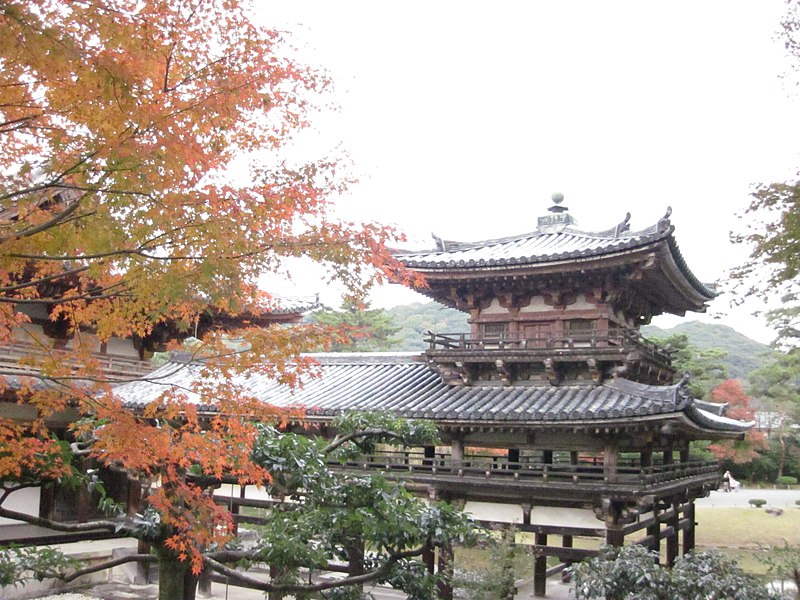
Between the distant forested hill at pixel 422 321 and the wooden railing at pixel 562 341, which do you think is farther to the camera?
the distant forested hill at pixel 422 321

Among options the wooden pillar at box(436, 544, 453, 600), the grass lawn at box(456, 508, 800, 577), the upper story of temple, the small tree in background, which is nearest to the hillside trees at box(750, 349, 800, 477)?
the grass lawn at box(456, 508, 800, 577)

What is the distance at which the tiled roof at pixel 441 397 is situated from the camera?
494 inches

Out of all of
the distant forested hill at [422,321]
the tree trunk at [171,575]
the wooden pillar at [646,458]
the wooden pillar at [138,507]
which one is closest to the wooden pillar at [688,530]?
the wooden pillar at [646,458]

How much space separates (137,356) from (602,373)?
1318 cm

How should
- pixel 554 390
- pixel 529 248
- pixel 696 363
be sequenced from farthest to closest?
1. pixel 696 363
2. pixel 529 248
3. pixel 554 390

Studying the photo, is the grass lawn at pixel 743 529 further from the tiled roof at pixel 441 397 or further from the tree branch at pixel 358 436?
the tree branch at pixel 358 436

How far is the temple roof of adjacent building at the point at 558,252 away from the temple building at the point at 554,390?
4 centimetres

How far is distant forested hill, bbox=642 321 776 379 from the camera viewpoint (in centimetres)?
8819

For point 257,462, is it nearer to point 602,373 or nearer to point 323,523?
point 323,523

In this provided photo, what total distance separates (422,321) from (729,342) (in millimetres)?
42383

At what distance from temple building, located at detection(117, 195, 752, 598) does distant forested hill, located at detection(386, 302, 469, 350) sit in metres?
64.7

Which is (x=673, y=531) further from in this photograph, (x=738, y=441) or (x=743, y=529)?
(x=738, y=441)

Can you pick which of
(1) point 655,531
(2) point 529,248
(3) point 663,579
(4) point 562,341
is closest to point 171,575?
(3) point 663,579

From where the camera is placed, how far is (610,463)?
12992mm
